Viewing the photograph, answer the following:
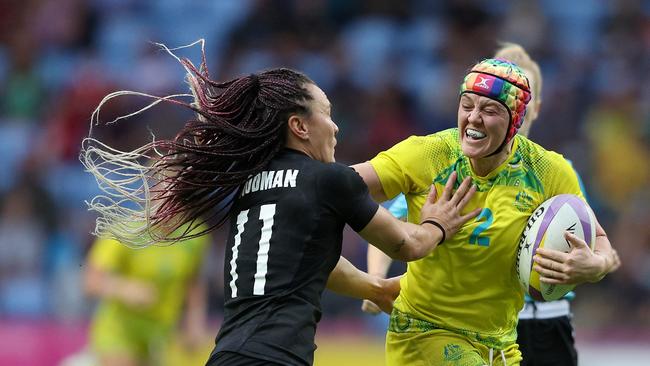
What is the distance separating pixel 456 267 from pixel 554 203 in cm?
50

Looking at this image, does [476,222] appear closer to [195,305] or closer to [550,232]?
[550,232]

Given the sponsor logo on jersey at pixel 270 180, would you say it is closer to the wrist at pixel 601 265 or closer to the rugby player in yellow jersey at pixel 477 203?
the rugby player in yellow jersey at pixel 477 203

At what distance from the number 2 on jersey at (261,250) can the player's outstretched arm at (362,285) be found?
783 mm

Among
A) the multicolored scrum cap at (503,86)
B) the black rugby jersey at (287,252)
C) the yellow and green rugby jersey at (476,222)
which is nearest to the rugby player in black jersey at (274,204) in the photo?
the black rugby jersey at (287,252)

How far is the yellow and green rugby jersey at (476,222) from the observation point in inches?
198

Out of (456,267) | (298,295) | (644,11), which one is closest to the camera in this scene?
(298,295)

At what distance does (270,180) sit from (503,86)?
3.58 ft

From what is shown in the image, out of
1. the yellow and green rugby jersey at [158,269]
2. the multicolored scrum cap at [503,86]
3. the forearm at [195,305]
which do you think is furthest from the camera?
the forearm at [195,305]

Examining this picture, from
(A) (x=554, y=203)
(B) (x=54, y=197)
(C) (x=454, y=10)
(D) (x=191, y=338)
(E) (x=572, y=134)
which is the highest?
(C) (x=454, y=10)

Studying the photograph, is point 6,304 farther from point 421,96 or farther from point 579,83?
point 579,83

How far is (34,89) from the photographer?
13.0m

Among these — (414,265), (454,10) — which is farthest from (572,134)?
(414,265)

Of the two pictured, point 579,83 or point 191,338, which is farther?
point 579,83

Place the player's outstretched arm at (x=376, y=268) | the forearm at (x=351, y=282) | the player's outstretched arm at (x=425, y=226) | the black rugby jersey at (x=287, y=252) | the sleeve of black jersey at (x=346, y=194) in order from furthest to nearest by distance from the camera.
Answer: the player's outstretched arm at (x=376, y=268), the forearm at (x=351, y=282), the player's outstretched arm at (x=425, y=226), the sleeve of black jersey at (x=346, y=194), the black rugby jersey at (x=287, y=252)
